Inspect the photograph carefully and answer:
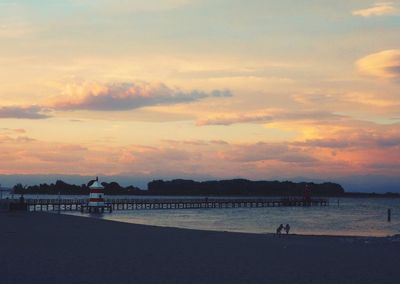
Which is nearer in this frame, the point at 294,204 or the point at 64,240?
Result: the point at 64,240

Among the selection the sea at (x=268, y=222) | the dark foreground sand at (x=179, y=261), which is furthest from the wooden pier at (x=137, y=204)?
the dark foreground sand at (x=179, y=261)

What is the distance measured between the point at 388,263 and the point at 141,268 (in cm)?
729

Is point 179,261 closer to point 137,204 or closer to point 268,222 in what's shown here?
point 268,222

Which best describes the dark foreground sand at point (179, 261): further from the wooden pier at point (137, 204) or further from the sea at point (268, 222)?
the wooden pier at point (137, 204)

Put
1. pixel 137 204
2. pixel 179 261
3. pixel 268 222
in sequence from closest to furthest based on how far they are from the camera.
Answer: pixel 179 261 → pixel 268 222 → pixel 137 204

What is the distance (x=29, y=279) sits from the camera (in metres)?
11.5

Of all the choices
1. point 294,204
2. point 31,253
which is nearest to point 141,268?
point 31,253

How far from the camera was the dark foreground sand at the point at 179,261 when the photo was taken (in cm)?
1246

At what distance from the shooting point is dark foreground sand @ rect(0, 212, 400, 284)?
12.5 meters

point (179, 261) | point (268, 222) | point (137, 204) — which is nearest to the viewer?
point (179, 261)

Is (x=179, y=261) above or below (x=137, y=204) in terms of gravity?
above

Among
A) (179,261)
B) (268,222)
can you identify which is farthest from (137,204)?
(179,261)

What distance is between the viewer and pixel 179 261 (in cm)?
1545

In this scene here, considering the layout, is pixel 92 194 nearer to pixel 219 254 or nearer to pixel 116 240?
pixel 116 240
